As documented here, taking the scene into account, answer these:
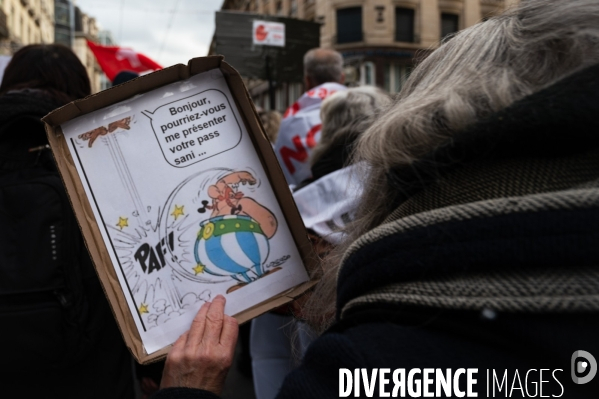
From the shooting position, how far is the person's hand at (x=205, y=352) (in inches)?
36.9

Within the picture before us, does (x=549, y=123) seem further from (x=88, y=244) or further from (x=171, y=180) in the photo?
(x=88, y=244)

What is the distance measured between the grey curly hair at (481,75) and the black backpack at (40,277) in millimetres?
895

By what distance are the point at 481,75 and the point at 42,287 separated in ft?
3.97

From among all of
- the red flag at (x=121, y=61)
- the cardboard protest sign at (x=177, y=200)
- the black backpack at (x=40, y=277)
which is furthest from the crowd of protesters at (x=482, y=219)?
the red flag at (x=121, y=61)

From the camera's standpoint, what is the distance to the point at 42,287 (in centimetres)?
131

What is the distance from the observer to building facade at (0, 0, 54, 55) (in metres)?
19.0

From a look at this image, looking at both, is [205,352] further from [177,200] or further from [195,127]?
[195,127]

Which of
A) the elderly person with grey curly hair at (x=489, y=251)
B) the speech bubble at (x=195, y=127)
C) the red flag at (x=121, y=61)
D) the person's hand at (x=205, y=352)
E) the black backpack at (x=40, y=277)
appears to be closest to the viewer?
the elderly person with grey curly hair at (x=489, y=251)

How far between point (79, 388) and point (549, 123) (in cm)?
141

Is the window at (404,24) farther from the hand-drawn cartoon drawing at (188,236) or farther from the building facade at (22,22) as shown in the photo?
the hand-drawn cartoon drawing at (188,236)

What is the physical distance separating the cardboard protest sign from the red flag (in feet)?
10.2

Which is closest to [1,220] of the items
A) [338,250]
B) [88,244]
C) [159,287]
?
[88,244]

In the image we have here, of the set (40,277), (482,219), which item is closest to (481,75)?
(482,219)

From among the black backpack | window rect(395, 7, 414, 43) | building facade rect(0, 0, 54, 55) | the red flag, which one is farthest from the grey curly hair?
window rect(395, 7, 414, 43)
